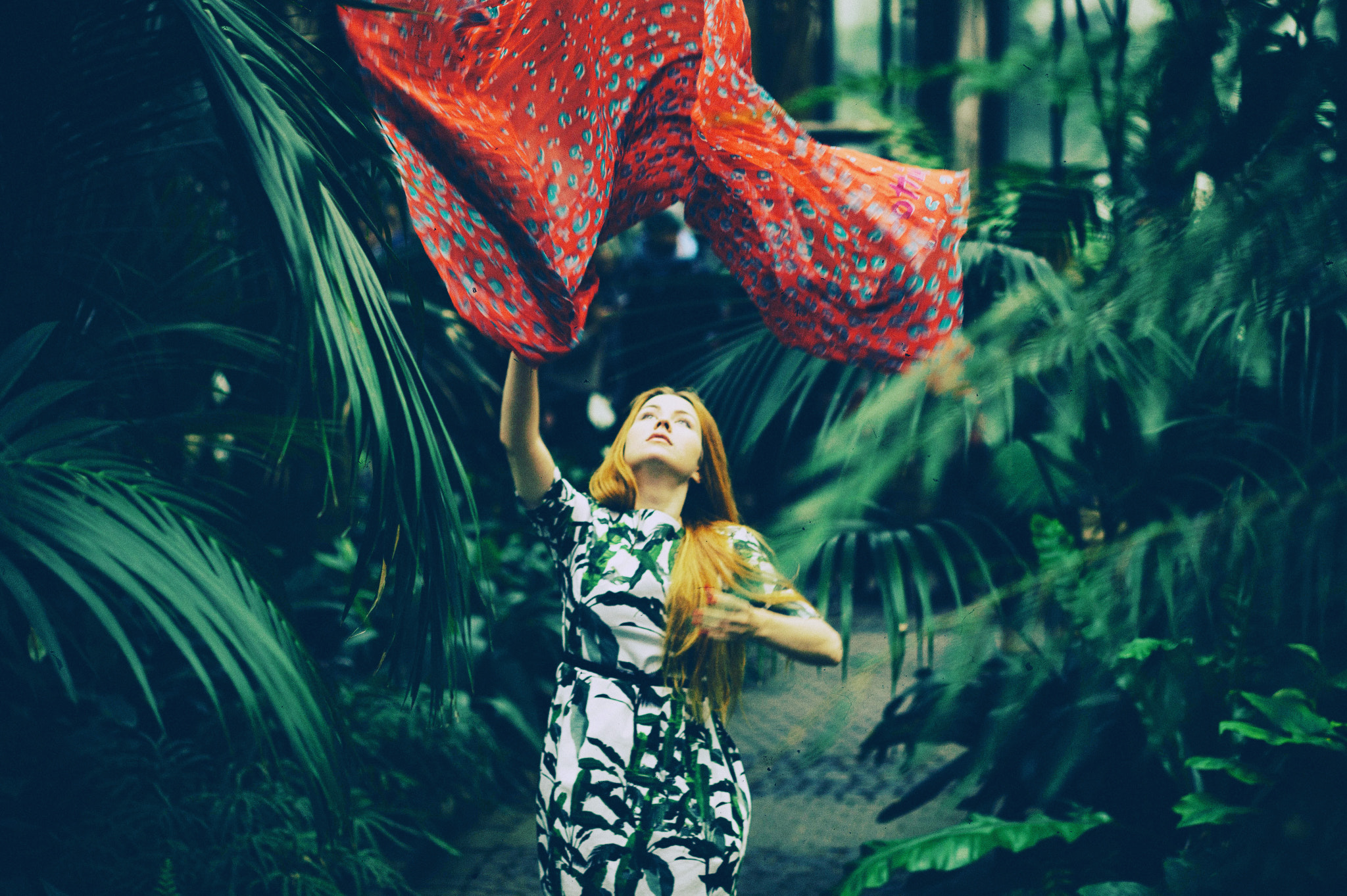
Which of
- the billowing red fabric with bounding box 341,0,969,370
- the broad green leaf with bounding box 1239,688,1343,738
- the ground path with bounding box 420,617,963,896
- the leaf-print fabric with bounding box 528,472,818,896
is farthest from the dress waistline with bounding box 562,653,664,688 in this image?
the broad green leaf with bounding box 1239,688,1343,738

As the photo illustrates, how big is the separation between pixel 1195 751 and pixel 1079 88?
2021 mm

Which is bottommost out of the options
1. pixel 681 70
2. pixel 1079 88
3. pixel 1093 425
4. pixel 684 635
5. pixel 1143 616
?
pixel 684 635

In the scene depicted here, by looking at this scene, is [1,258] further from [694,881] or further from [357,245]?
[694,881]

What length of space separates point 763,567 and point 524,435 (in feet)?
1.59

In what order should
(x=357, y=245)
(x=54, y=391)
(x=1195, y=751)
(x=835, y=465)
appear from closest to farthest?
1. (x=835, y=465)
2. (x=357, y=245)
3. (x=54, y=391)
4. (x=1195, y=751)

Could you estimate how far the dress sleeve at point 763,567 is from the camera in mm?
1698

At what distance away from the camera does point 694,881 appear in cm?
170

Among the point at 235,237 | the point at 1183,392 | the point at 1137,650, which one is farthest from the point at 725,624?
the point at 235,237

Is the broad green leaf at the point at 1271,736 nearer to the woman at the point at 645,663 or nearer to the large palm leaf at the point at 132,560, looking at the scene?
the woman at the point at 645,663

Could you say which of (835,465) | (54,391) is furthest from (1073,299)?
(54,391)

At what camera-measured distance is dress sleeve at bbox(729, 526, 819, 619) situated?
1.70m

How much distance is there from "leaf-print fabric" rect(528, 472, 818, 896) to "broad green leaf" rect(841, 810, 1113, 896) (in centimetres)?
67

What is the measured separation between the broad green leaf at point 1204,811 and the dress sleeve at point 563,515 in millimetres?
1242

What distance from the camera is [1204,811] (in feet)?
6.48
